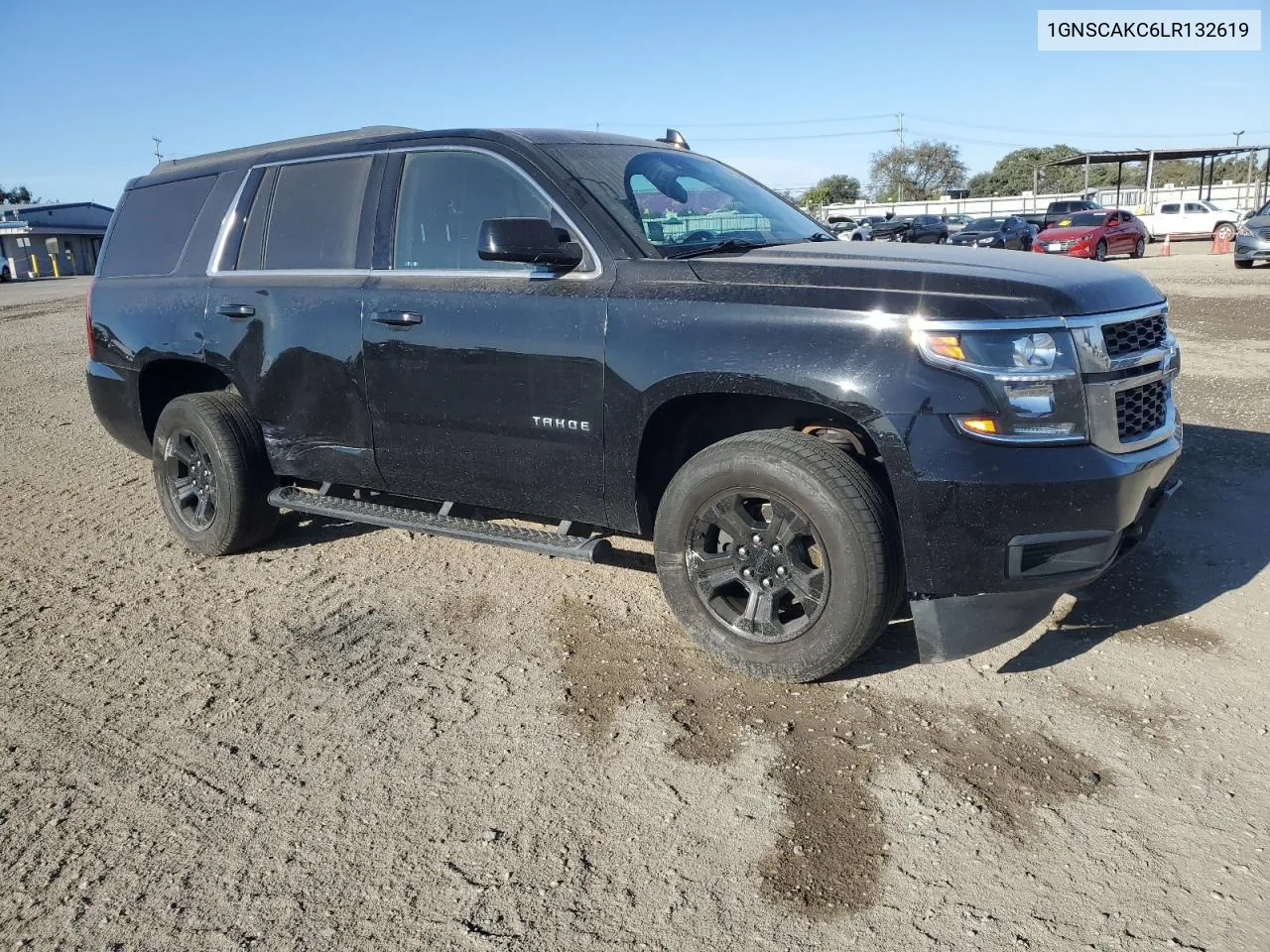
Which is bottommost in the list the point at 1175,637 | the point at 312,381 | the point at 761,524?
the point at 1175,637

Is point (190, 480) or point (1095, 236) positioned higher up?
point (190, 480)

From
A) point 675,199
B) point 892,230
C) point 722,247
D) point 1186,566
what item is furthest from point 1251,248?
point 722,247

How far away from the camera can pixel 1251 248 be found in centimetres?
1997

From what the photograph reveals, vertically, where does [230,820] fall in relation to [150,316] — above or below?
below

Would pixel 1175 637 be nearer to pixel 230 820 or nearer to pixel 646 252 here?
pixel 646 252

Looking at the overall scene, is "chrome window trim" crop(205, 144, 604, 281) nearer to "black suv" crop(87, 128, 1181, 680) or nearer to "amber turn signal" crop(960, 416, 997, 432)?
"black suv" crop(87, 128, 1181, 680)

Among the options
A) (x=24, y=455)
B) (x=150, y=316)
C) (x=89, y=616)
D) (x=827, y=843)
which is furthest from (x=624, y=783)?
(x=24, y=455)

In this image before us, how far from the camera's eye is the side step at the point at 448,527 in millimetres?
4051

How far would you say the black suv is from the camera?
320cm

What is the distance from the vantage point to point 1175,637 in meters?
3.95

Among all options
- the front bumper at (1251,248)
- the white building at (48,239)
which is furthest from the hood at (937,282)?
the white building at (48,239)

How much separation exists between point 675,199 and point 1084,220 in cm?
2785

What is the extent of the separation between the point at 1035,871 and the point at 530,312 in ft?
8.57

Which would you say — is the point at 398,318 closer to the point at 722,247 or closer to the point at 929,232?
the point at 722,247
